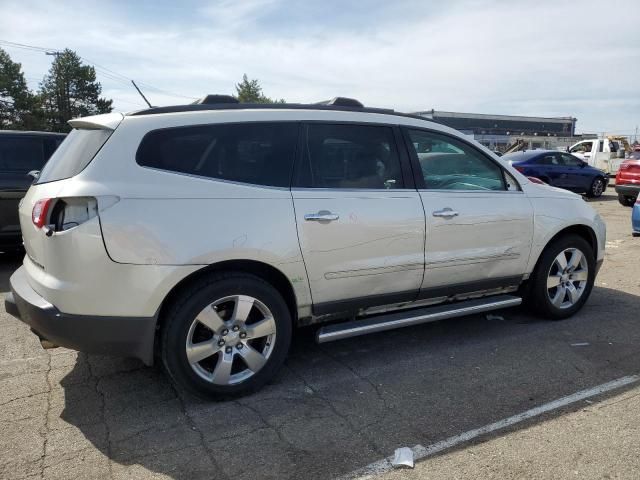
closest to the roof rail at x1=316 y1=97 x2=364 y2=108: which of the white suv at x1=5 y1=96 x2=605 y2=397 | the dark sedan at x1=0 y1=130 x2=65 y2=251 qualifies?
the white suv at x1=5 y1=96 x2=605 y2=397

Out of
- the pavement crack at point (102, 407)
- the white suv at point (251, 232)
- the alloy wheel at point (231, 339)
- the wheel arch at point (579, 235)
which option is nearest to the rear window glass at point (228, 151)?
the white suv at point (251, 232)

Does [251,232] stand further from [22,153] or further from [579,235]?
[22,153]

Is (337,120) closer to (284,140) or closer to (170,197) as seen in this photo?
(284,140)

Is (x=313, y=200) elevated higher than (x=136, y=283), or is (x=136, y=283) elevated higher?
(x=313, y=200)

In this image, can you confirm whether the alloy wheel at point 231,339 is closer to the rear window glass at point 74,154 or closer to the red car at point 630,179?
the rear window glass at point 74,154

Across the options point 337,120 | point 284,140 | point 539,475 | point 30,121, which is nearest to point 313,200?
point 284,140

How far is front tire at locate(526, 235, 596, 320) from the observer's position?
461 centimetres

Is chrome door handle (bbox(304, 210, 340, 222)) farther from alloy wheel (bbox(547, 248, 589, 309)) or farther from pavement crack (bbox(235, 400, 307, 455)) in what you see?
alloy wheel (bbox(547, 248, 589, 309))

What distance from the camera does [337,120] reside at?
12.2 ft

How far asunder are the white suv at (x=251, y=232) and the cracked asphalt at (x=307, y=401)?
315mm

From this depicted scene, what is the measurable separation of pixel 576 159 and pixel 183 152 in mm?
16275

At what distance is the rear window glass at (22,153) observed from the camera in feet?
22.4

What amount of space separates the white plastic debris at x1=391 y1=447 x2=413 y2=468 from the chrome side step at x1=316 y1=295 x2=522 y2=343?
97 centimetres

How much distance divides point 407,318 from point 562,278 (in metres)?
1.80
